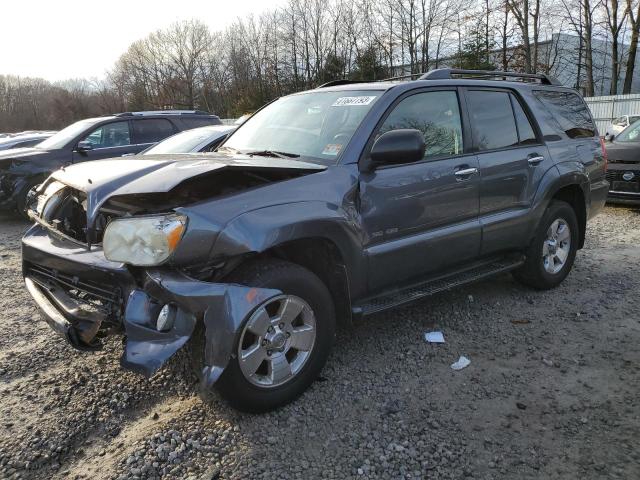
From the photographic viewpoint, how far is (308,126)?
370 cm

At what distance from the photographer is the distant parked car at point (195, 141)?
6.70 meters

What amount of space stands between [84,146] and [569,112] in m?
Result: 7.75

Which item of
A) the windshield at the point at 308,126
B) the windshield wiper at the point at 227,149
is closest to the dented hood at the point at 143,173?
the windshield at the point at 308,126

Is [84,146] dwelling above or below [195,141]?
above

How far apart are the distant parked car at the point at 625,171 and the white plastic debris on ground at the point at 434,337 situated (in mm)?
6415

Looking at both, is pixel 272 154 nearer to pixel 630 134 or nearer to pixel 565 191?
pixel 565 191

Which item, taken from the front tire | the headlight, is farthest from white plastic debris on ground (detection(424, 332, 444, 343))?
the headlight

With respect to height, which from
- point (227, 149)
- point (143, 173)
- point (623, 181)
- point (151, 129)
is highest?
point (151, 129)

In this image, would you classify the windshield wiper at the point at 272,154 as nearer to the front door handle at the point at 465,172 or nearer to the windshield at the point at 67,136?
the front door handle at the point at 465,172

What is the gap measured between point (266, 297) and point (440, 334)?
1774 mm

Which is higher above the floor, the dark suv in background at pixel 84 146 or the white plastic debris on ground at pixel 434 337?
the dark suv in background at pixel 84 146

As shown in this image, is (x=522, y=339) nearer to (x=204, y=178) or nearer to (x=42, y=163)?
(x=204, y=178)

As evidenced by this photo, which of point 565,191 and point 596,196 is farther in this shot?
point 596,196

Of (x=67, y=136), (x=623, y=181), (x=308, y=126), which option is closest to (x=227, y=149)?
(x=308, y=126)
